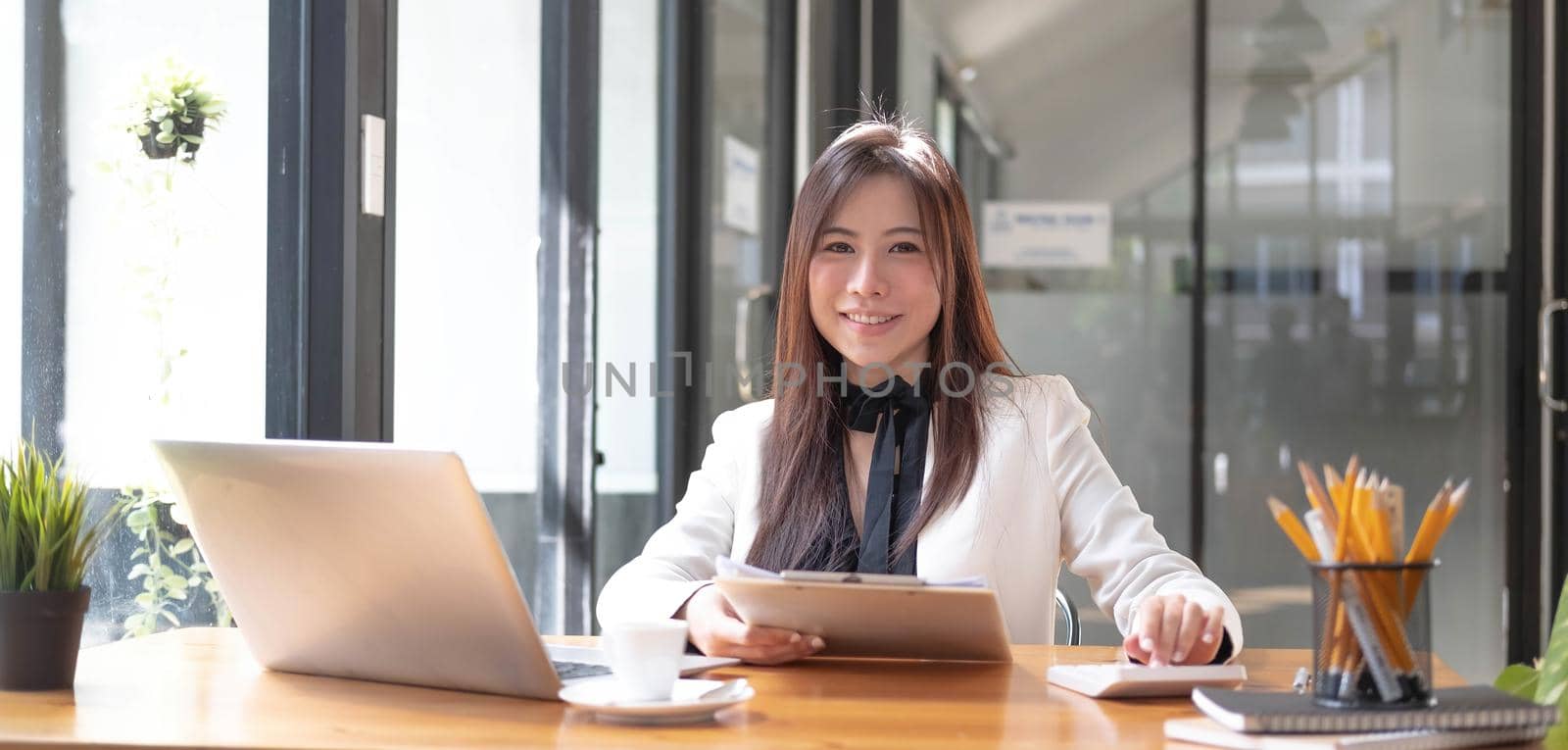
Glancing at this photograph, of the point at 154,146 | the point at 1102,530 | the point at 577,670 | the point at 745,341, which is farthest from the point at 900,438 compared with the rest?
the point at 745,341

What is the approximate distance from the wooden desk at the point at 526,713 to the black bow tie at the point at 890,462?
18.0 inches

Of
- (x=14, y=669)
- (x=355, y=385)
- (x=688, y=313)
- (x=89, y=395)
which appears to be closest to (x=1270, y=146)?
(x=688, y=313)

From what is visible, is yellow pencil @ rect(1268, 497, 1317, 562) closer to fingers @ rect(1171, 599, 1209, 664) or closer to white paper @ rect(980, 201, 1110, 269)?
fingers @ rect(1171, 599, 1209, 664)

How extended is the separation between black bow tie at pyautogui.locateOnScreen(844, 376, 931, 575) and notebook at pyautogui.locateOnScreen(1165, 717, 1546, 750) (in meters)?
0.85

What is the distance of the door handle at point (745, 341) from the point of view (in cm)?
402

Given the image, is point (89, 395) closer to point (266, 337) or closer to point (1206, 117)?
point (266, 337)

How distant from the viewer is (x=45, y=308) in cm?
165

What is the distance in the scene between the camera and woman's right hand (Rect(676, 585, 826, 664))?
148cm

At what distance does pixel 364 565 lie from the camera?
4.23 feet

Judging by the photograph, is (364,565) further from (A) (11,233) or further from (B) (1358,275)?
(B) (1358,275)

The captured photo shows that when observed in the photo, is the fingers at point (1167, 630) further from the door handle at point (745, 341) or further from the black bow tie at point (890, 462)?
the door handle at point (745, 341)

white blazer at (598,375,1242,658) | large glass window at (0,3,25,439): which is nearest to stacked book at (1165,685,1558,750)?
white blazer at (598,375,1242,658)

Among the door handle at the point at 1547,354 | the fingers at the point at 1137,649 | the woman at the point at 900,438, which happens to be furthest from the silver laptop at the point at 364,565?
the door handle at the point at 1547,354

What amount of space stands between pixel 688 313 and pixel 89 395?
2112 millimetres
